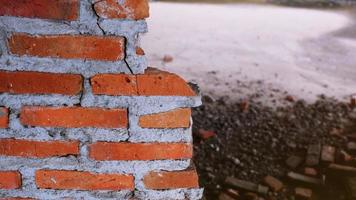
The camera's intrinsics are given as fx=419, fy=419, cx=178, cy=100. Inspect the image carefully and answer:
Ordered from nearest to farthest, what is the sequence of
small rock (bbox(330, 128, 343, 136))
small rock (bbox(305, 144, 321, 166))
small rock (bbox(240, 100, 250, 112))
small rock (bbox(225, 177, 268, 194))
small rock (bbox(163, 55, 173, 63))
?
small rock (bbox(225, 177, 268, 194)) → small rock (bbox(305, 144, 321, 166)) → small rock (bbox(330, 128, 343, 136)) → small rock (bbox(240, 100, 250, 112)) → small rock (bbox(163, 55, 173, 63))

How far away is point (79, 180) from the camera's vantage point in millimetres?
1354

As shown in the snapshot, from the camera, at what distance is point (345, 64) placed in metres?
5.38

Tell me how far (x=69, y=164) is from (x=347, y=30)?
6512mm

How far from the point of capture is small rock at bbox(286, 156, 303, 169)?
3.14 m

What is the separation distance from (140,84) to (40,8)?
363 mm

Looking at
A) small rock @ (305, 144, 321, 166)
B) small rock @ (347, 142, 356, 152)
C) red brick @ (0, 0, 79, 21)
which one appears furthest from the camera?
small rock @ (347, 142, 356, 152)

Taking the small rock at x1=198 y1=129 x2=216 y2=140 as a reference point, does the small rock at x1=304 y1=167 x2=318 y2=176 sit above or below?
below

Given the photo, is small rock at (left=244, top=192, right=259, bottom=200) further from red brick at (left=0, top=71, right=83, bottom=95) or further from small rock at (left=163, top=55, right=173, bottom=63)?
small rock at (left=163, top=55, right=173, bottom=63)

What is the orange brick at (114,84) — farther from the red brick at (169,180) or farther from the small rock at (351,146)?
the small rock at (351,146)

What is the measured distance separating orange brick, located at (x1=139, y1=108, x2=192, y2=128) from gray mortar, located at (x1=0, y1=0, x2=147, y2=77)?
153mm

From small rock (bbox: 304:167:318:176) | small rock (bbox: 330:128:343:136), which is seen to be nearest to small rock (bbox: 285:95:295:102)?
small rock (bbox: 330:128:343:136)

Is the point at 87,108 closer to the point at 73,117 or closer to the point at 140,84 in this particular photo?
the point at 73,117

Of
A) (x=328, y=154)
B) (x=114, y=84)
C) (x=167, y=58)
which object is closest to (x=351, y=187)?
(x=328, y=154)

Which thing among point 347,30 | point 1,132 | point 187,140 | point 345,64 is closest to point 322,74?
point 345,64
